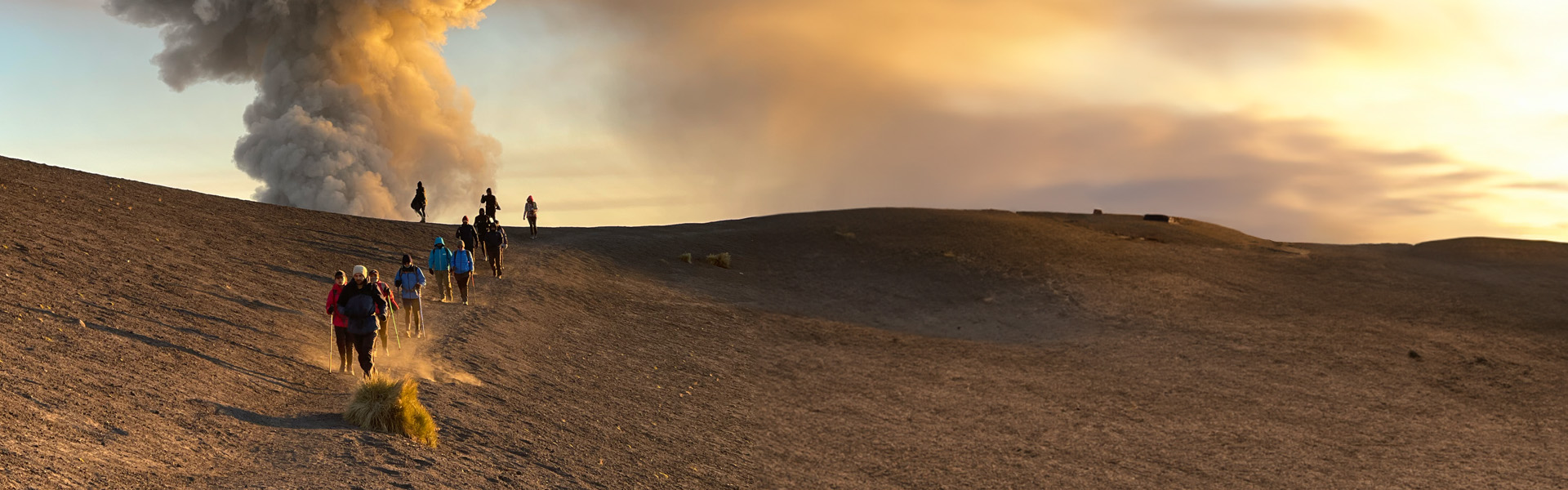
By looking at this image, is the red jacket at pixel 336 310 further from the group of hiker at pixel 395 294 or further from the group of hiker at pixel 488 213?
the group of hiker at pixel 488 213

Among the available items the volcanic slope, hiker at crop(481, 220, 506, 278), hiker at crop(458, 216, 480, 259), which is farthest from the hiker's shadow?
hiker at crop(481, 220, 506, 278)

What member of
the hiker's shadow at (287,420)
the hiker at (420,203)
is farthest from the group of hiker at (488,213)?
the hiker's shadow at (287,420)

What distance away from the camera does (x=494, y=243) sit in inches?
979

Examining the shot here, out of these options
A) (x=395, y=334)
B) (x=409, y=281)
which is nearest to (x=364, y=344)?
(x=395, y=334)

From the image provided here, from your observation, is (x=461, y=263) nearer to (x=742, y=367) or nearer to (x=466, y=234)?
(x=466, y=234)

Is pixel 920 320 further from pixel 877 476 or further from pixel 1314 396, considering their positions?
pixel 877 476

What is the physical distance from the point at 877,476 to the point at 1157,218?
41411 millimetres

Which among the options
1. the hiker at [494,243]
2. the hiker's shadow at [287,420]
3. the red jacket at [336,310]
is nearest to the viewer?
the hiker's shadow at [287,420]

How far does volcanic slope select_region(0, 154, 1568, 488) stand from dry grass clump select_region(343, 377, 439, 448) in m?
0.43

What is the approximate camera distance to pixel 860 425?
58.4ft

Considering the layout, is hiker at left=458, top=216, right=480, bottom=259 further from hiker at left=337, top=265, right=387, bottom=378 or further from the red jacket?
hiker at left=337, top=265, right=387, bottom=378

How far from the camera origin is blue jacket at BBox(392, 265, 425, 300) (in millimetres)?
17906

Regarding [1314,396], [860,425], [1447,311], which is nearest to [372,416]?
[860,425]

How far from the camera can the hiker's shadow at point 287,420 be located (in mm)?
11875
